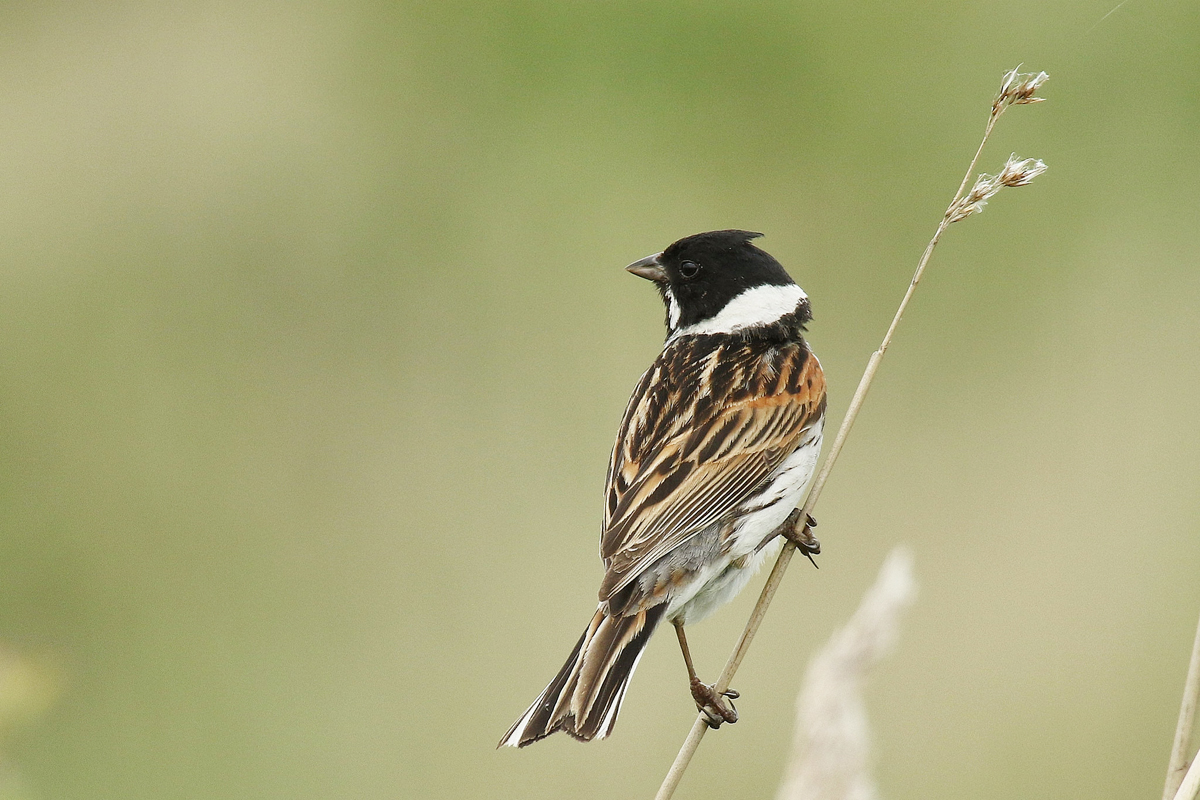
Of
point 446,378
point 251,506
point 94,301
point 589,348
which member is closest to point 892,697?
point 589,348

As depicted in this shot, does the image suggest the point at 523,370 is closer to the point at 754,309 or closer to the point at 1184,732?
the point at 754,309

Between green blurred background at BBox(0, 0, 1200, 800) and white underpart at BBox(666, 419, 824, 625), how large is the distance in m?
1.89

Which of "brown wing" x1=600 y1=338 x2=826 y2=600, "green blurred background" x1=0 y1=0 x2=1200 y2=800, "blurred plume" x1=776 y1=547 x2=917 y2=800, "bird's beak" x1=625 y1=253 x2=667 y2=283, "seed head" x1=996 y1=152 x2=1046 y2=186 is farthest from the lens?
"green blurred background" x1=0 y1=0 x2=1200 y2=800

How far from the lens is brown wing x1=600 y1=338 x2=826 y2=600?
359 cm

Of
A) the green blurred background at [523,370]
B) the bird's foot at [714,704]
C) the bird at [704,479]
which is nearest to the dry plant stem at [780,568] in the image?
the bird's foot at [714,704]

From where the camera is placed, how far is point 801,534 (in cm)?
372

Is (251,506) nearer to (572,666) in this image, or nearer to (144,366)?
(144,366)

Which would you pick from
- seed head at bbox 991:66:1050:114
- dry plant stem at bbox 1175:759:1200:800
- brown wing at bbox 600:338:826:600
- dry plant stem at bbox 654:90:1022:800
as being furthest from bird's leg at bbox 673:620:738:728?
seed head at bbox 991:66:1050:114

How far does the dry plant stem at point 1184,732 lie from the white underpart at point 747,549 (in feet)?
4.10

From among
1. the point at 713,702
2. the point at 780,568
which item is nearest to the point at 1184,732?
the point at 780,568

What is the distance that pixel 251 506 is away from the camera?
6613 millimetres

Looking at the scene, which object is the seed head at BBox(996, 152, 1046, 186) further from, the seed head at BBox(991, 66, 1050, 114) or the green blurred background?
the green blurred background

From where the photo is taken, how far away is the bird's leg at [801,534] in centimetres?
372

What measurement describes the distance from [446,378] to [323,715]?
1932 mm
